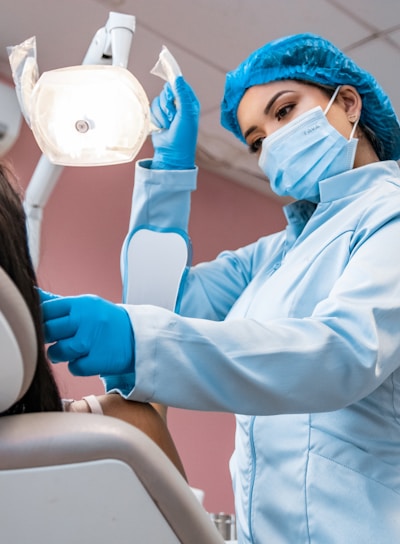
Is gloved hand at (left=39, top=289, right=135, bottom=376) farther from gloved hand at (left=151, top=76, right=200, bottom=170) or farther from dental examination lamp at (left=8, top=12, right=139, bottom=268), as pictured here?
gloved hand at (left=151, top=76, right=200, bottom=170)

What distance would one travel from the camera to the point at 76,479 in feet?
1.88

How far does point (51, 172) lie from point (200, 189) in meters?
1.73

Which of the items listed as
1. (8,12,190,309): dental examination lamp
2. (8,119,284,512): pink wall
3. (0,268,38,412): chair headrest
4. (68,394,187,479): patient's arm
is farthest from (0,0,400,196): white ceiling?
(0,268,38,412): chair headrest

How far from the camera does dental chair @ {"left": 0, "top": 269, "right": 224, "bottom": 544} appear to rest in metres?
0.57

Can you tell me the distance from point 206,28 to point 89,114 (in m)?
1.49

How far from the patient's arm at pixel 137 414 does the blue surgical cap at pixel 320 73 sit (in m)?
0.94

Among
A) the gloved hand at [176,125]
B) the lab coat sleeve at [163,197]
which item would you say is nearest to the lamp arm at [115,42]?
the gloved hand at [176,125]

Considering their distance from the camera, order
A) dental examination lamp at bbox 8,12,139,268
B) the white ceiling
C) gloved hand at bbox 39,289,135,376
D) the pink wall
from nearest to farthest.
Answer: gloved hand at bbox 39,289,135,376 → dental examination lamp at bbox 8,12,139,268 → the white ceiling → the pink wall

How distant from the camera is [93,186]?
3311 mm

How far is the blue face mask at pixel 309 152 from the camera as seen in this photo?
5.20ft

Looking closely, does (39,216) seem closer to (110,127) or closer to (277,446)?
(110,127)

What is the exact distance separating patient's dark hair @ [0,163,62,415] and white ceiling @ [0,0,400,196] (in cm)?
193

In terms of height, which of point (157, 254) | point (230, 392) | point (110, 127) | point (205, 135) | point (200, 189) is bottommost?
point (200, 189)

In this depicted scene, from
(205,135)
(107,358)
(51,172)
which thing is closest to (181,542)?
(107,358)
